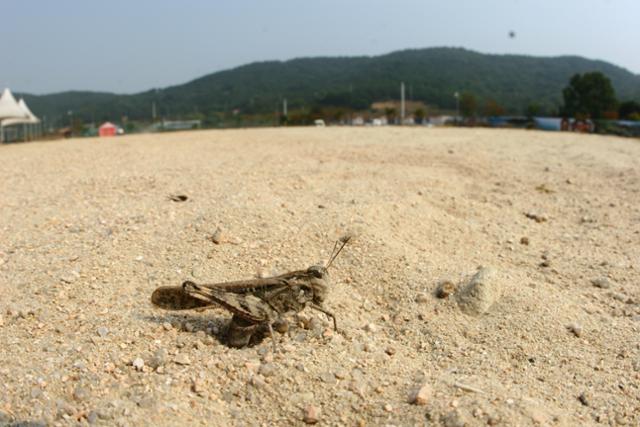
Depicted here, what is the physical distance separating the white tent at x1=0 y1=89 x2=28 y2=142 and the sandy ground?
62.4 ft

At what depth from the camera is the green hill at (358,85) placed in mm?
65125

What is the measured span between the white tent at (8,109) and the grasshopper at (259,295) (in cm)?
2515

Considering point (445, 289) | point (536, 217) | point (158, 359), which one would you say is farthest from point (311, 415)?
point (536, 217)

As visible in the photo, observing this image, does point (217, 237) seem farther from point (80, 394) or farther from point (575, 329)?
point (575, 329)

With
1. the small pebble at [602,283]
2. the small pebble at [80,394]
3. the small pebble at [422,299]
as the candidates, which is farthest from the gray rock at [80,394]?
the small pebble at [602,283]

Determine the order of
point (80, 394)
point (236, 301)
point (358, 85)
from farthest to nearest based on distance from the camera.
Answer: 1. point (358, 85)
2. point (236, 301)
3. point (80, 394)

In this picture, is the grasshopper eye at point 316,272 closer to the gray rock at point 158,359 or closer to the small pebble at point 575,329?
the gray rock at point 158,359

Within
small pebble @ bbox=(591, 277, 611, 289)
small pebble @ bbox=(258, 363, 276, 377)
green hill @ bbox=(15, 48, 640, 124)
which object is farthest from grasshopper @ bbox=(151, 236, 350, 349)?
green hill @ bbox=(15, 48, 640, 124)

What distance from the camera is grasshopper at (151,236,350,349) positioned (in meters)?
3.91

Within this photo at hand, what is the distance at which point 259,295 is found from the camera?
156 inches

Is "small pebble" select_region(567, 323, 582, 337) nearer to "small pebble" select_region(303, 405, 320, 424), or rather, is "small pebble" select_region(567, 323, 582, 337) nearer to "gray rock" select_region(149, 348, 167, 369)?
"small pebble" select_region(303, 405, 320, 424)

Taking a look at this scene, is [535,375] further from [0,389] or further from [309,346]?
[0,389]

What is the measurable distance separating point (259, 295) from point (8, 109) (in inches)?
1048

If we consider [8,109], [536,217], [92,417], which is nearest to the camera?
[92,417]
